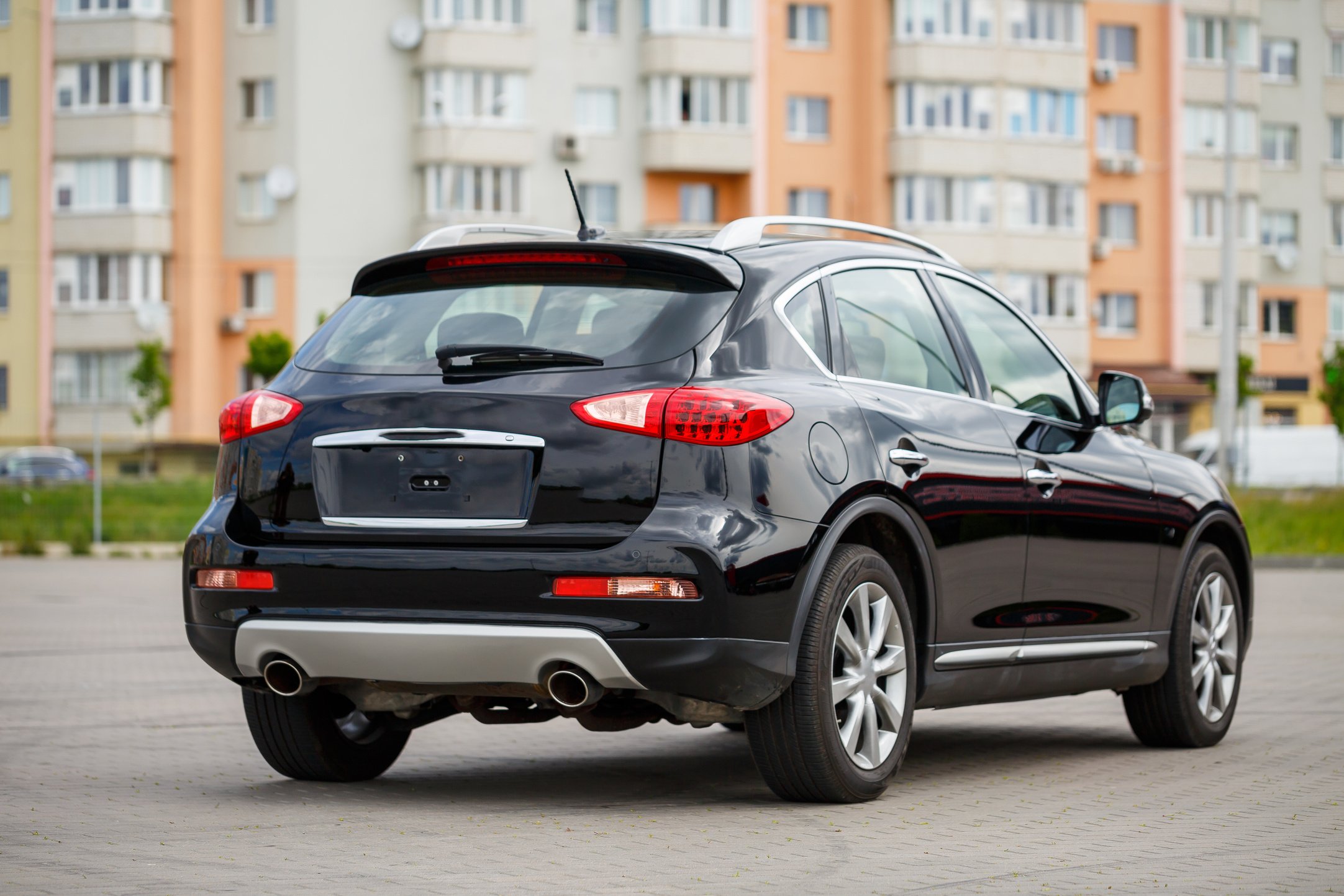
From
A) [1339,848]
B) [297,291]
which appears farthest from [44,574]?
[297,291]

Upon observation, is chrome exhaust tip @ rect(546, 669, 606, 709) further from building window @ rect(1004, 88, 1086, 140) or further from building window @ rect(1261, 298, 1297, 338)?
building window @ rect(1261, 298, 1297, 338)

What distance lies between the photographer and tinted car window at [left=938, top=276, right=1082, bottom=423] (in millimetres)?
7207

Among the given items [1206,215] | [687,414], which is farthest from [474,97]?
[687,414]

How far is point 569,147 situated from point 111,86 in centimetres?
1413

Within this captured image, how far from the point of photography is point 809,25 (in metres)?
64.4

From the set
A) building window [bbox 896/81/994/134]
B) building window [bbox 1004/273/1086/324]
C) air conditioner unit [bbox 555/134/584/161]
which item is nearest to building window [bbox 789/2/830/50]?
building window [bbox 896/81/994/134]

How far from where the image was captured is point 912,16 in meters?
63.5

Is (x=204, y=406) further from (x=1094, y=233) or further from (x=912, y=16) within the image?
(x=1094, y=233)

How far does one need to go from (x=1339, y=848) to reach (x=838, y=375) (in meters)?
1.99

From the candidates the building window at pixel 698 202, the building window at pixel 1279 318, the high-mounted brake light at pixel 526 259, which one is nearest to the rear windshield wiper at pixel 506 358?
the high-mounted brake light at pixel 526 259

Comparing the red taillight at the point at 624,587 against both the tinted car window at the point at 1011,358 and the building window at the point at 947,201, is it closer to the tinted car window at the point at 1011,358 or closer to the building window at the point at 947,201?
the tinted car window at the point at 1011,358

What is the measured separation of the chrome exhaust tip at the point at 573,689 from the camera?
5648 millimetres

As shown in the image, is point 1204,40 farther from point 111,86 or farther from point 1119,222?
point 111,86

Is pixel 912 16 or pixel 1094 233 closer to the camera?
pixel 912 16
